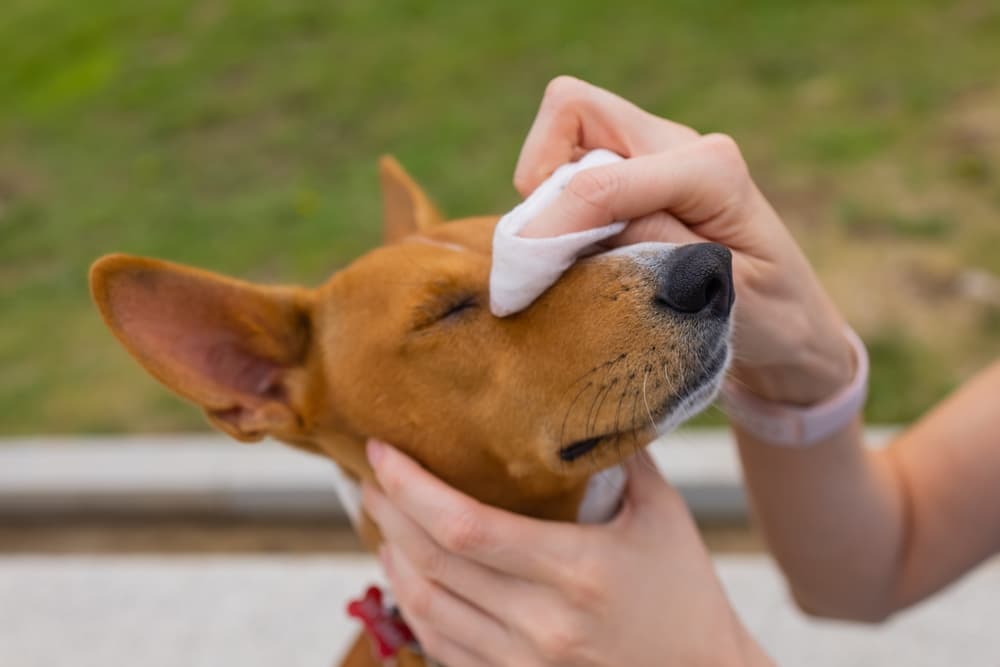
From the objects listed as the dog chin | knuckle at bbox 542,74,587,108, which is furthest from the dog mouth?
knuckle at bbox 542,74,587,108

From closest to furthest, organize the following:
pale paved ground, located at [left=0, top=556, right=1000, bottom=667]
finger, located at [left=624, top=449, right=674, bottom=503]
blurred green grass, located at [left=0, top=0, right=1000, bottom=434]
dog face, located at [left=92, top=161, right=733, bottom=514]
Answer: dog face, located at [left=92, top=161, right=733, bottom=514]
finger, located at [left=624, top=449, right=674, bottom=503]
pale paved ground, located at [left=0, top=556, right=1000, bottom=667]
blurred green grass, located at [left=0, top=0, right=1000, bottom=434]

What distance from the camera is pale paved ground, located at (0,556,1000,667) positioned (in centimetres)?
306

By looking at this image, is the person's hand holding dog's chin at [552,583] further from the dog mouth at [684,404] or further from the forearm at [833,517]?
the forearm at [833,517]

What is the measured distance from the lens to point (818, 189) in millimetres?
5117

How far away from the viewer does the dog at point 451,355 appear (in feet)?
5.34

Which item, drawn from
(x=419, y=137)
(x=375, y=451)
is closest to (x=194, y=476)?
(x=375, y=451)

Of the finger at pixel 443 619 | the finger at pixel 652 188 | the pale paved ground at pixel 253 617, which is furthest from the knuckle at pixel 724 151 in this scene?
the pale paved ground at pixel 253 617

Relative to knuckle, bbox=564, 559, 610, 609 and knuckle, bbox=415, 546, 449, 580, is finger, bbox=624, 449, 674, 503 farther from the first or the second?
knuckle, bbox=415, 546, 449, 580

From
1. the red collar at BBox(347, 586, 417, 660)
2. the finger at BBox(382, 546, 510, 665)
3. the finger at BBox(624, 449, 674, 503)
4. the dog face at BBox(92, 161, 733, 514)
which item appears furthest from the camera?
the red collar at BBox(347, 586, 417, 660)

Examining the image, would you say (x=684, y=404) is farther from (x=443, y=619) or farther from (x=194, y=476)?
(x=194, y=476)

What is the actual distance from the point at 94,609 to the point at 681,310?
2773mm

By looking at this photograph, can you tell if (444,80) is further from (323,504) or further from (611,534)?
(611,534)

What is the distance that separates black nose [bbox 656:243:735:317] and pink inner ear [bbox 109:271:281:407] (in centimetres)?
90

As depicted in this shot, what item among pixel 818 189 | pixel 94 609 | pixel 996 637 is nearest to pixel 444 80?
pixel 818 189
